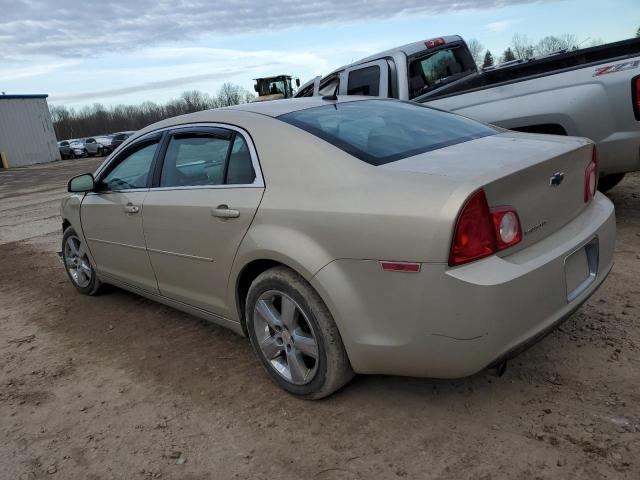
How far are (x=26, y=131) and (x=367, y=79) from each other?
117ft

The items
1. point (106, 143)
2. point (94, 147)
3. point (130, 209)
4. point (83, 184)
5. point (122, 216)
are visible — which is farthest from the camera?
point (94, 147)

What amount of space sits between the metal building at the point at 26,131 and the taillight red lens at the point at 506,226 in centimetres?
3824

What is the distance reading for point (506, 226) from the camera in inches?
90.0

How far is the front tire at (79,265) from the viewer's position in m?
4.92

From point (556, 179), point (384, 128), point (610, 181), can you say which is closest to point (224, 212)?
point (384, 128)

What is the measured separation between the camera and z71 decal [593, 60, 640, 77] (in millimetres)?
4380

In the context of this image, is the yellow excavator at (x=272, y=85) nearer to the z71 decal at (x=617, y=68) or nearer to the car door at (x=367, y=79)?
the car door at (x=367, y=79)

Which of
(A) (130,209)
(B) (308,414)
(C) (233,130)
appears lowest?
(B) (308,414)

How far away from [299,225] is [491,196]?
2.89ft

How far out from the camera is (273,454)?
8.14ft

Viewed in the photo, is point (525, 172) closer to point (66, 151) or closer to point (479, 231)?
point (479, 231)

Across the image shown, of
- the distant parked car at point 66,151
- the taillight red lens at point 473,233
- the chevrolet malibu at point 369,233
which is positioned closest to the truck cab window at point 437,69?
the chevrolet malibu at point 369,233

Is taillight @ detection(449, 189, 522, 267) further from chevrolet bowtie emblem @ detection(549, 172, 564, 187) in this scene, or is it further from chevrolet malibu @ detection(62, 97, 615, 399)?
chevrolet bowtie emblem @ detection(549, 172, 564, 187)

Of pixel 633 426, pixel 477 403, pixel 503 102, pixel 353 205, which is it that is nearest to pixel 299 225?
pixel 353 205
